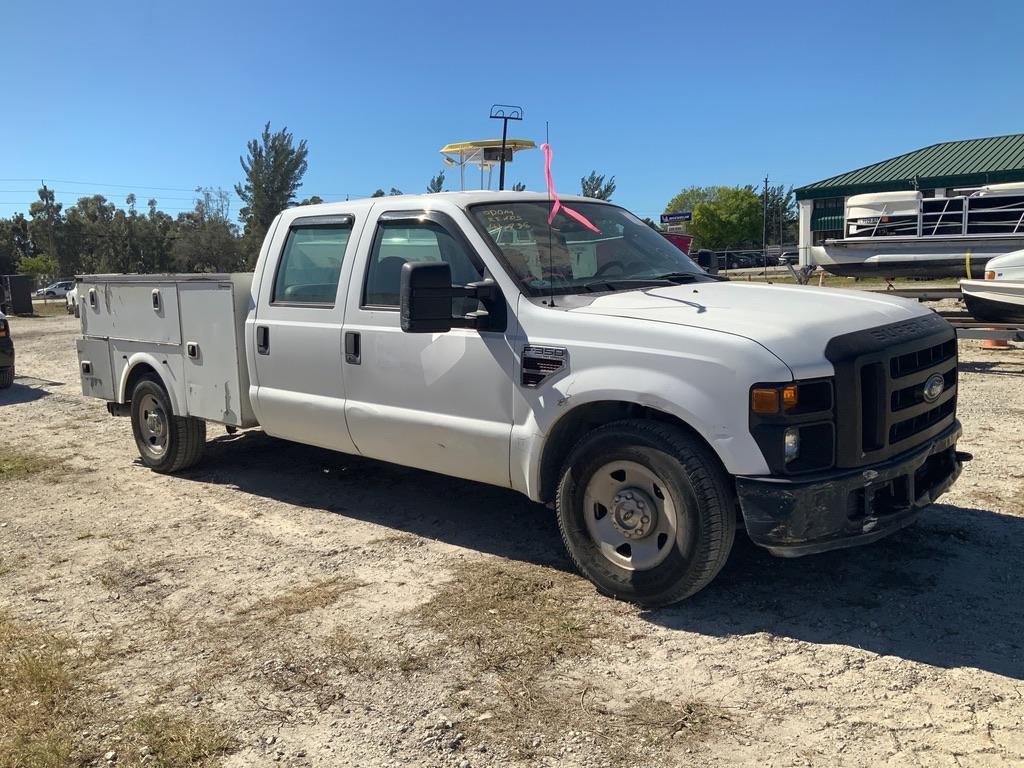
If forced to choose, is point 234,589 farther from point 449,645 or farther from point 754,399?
point 754,399

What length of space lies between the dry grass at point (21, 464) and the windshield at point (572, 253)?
4941mm

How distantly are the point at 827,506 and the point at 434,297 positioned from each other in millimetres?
2086

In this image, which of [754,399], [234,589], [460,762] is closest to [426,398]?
[234,589]

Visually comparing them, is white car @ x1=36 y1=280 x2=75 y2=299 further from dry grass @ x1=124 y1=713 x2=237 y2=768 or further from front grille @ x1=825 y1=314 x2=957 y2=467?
front grille @ x1=825 y1=314 x2=957 y2=467

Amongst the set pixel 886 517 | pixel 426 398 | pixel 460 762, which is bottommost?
pixel 460 762

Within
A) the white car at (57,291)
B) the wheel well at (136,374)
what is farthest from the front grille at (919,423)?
the white car at (57,291)

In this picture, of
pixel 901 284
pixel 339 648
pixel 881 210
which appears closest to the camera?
pixel 339 648

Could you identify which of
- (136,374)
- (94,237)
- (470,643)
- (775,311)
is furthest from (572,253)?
(94,237)

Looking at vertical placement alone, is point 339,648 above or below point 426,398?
below

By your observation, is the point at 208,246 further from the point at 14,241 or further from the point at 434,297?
the point at 434,297

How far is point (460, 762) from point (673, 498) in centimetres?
151

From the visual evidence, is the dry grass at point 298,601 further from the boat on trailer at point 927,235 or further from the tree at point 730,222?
the tree at point 730,222

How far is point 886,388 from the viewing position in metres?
3.70

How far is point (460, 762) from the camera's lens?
2900 mm
